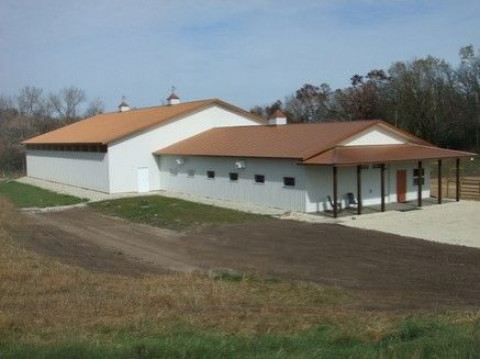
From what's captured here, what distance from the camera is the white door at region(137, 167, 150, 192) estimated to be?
38094mm

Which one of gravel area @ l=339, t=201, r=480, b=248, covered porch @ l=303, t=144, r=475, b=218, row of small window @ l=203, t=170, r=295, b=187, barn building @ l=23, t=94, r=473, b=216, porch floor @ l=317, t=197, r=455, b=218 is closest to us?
gravel area @ l=339, t=201, r=480, b=248

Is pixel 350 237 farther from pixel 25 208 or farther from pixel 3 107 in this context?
pixel 3 107

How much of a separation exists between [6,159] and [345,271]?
198 feet

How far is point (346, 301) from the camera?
40.2 feet

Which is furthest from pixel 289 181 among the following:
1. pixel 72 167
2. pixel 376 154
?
pixel 72 167

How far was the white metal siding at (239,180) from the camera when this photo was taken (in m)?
28.2

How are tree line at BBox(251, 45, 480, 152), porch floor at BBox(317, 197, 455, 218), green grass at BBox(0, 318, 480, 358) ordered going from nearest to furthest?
green grass at BBox(0, 318, 480, 358) < porch floor at BBox(317, 197, 455, 218) < tree line at BBox(251, 45, 480, 152)

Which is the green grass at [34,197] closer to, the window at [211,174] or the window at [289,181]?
the window at [211,174]

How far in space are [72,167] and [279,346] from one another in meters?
39.8

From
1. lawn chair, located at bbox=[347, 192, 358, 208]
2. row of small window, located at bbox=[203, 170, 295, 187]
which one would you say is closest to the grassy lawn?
row of small window, located at bbox=[203, 170, 295, 187]

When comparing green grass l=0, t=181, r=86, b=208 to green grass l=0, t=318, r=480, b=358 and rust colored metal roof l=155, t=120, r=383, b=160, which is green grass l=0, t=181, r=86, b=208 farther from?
green grass l=0, t=318, r=480, b=358

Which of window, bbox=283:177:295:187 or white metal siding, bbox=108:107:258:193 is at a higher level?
white metal siding, bbox=108:107:258:193

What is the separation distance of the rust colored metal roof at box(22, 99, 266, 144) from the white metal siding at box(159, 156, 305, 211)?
2.90 m

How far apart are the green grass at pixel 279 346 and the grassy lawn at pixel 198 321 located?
12 millimetres
